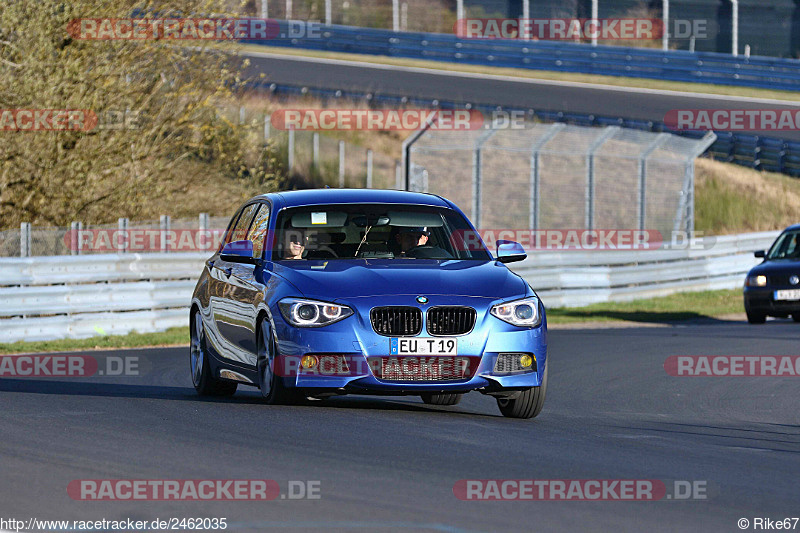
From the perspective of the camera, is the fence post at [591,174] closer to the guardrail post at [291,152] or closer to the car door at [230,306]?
the guardrail post at [291,152]

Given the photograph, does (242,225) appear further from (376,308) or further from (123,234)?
(123,234)

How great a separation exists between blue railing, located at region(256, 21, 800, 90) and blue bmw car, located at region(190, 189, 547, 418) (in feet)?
90.4

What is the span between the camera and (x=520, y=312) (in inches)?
385

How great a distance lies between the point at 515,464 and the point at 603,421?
8.91 ft

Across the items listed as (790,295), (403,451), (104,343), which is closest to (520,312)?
(403,451)

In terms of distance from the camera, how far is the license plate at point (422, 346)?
9.48m

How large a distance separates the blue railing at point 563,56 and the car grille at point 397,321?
1142 inches

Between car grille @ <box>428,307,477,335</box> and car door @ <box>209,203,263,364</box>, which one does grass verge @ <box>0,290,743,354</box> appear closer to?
car door @ <box>209,203,263,364</box>

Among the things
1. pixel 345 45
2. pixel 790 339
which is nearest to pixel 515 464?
pixel 790 339

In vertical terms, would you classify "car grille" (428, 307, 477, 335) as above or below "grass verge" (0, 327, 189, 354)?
above

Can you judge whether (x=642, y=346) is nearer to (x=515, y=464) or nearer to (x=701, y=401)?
(x=701, y=401)

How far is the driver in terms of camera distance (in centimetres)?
1070

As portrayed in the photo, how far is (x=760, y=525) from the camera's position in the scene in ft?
20.5

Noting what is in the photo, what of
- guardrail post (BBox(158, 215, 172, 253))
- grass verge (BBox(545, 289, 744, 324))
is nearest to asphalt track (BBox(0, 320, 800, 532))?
guardrail post (BBox(158, 215, 172, 253))
